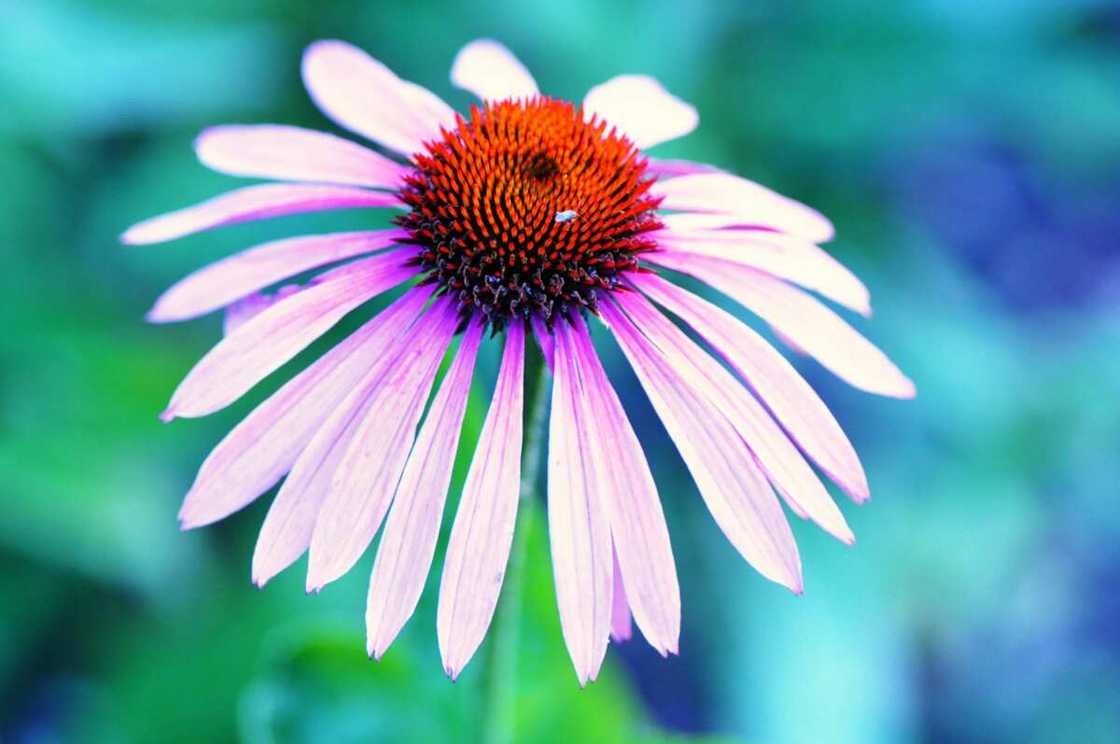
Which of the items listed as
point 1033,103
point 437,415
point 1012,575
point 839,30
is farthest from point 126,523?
point 1033,103

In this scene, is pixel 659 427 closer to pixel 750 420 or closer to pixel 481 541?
pixel 750 420


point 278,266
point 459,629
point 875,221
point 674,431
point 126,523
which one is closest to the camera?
point 459,629

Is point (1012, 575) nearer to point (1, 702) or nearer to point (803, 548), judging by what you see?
point (803, 548)

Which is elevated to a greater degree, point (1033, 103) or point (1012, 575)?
point (1033, 103)

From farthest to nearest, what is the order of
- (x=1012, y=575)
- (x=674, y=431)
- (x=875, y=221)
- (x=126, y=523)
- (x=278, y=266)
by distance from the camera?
(x=875, y=221), (x=1012, y=575), (x=126, y=523), (x=278, y=266), (x=674, y=431)

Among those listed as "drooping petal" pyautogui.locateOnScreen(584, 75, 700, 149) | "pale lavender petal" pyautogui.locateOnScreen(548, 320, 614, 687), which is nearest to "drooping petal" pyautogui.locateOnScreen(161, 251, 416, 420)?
"pale lavender petal" pyautogui.locateOnScreen(548, 320, 614, 687)

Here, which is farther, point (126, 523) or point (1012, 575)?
point (1012, 575)

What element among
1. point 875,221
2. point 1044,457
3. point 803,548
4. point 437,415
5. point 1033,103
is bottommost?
point 437,415
